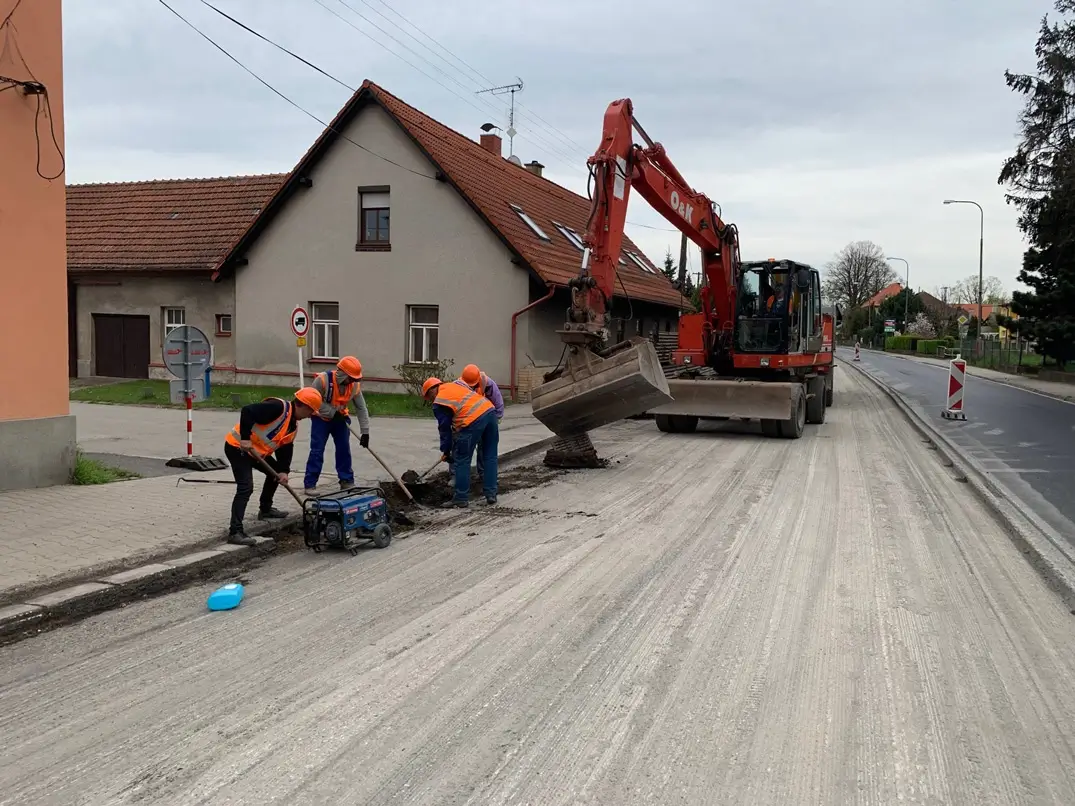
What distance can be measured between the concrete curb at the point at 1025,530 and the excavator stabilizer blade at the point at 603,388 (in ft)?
13.0

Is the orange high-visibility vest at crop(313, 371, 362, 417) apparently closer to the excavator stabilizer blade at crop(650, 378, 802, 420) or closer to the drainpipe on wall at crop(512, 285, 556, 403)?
the excavator stabilizer blade at crop(650, 378, 802, 420)

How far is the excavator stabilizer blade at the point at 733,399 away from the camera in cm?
1432

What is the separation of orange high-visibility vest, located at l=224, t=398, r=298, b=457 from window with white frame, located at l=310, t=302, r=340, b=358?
15.3 m

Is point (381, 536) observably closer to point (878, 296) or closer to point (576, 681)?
point (576, 681)

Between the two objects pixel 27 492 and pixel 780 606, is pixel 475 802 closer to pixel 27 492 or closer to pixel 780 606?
pixel 780 606

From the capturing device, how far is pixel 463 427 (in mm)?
8695

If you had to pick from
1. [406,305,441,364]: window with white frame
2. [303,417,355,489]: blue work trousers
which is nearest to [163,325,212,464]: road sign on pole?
[303,417,355,489]: blue work trousers

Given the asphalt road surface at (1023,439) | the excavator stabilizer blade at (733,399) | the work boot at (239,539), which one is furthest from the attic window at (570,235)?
the work boot at (239,539)

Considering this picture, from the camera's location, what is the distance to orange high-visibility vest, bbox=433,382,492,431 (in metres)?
8.69

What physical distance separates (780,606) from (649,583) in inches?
35.9

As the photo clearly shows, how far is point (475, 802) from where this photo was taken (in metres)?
3.10

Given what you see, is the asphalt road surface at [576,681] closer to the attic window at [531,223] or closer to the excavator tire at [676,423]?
the excavator tire at [676,423]

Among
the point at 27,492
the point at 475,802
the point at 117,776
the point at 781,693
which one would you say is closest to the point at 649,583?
the point at 781,693

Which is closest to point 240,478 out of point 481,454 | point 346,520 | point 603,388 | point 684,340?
point 346,520
